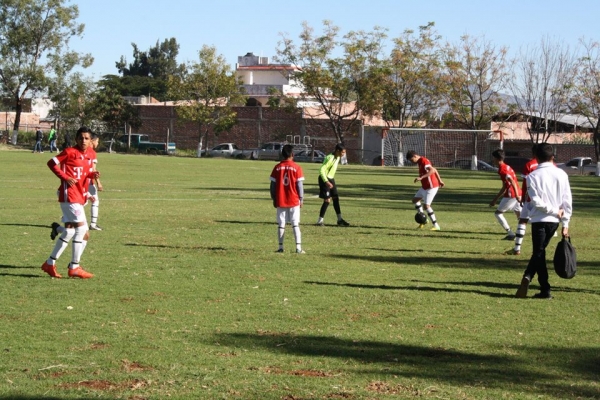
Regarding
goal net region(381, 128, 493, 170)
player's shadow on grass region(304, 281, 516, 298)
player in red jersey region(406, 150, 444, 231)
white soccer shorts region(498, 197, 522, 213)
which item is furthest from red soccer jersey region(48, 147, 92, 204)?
goal net region(381, 128, 493, 170)

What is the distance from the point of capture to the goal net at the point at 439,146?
223ft

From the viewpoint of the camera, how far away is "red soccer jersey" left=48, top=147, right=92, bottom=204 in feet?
38.5

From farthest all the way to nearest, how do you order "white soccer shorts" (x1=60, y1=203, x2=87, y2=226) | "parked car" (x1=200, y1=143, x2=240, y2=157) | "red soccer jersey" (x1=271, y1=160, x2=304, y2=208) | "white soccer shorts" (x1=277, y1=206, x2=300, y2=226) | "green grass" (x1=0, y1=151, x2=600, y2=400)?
"parked car" (x1=200, y1=143, x2=240, y2=157)
"white soccer shorts" (x1=277, y1=206, x2=300, y2=226)
"red soccer jersey" (x1=271, y1=160, x2=304, y2=208)
"white soccer shorts" (x1=60, y1=203, x2=87, y2=226)
"green grass" (x1=0, y1=151, x2=600, y2=400)

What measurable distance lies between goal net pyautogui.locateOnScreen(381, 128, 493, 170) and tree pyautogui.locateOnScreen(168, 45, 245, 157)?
16.7 meters

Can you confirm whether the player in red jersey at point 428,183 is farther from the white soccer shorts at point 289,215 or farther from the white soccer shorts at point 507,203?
the white soccer shorts at point 289,215

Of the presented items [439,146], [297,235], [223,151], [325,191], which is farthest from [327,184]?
[223,151]

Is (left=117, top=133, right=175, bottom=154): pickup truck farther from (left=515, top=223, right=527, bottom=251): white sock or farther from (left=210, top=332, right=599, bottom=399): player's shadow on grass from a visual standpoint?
(left=210, top=332, right=599, bottom=399): player's shadow on grass

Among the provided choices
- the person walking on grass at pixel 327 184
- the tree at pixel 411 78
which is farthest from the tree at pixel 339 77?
the person walking on grass at pixel 327 184

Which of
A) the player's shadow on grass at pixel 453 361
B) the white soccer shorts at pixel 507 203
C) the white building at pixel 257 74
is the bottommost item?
the player's shadow on grass at pixel 453 361

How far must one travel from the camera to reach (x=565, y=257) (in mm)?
10898

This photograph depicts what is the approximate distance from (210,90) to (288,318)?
70926 millimetres

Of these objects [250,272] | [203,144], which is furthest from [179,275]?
[203,144]

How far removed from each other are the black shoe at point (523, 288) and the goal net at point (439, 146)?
56149 mm

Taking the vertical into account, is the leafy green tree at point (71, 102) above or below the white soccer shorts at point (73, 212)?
above
